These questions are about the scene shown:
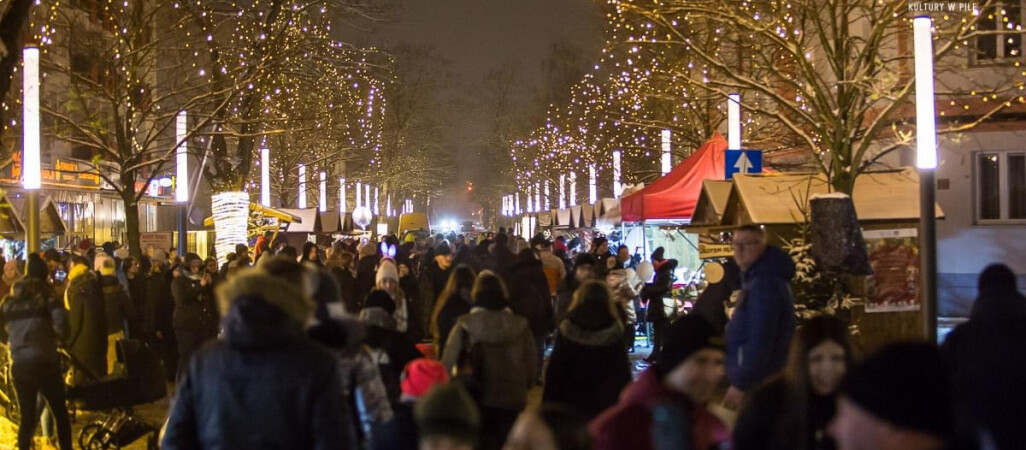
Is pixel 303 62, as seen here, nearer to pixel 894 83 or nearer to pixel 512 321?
pixel 894 83

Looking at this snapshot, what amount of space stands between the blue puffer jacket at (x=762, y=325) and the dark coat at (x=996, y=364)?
3.29ft

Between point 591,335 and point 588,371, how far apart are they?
8.9 inches

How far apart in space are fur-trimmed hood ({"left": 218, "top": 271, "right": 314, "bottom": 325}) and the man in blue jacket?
289 cm

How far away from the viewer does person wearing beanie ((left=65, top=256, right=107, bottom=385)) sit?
10.6 meters

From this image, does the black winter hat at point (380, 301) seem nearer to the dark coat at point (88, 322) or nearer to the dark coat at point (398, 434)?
the dark coat at point (398, 434)

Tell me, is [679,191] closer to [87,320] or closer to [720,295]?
[720,295]

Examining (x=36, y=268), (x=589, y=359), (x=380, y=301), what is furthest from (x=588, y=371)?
(x=36, y=268)

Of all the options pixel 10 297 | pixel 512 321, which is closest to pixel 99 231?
pixel 10 297

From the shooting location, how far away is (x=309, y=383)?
4.04m

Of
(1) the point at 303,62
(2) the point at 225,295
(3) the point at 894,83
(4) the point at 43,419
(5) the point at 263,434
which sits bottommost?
(4) the point at 43,419

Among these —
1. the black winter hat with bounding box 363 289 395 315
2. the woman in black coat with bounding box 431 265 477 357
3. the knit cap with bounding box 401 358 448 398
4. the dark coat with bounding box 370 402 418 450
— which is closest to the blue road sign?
the woman in black coat with bounding box 431 265 477 357

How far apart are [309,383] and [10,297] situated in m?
6.03

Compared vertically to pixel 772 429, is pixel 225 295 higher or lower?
higher

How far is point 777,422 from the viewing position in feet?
13.0
